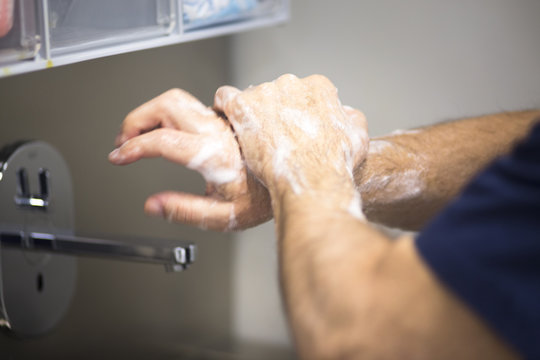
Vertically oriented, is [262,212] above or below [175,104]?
below

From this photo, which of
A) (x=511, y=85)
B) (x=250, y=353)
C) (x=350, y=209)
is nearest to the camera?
(x=350, y=209)

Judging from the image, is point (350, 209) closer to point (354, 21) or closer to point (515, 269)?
point (515, 269)

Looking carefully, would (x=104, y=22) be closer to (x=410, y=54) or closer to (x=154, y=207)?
(x=154, y=207)

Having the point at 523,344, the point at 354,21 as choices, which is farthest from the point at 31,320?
the point at 354,21

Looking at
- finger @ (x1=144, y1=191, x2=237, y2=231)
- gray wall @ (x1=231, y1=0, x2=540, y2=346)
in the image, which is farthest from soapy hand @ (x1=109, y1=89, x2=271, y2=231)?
gray wall @ (x1=231, y1=0, x2=540, y2=346)

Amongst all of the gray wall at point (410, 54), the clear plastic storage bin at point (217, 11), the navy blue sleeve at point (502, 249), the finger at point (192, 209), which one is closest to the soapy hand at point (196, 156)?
the finger at point (192, 209)

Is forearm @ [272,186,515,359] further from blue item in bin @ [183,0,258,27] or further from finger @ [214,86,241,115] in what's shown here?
blue item in bin @ [183,0,258,27]

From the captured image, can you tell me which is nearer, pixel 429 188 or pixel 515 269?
pixel 515 269

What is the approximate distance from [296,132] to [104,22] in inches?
9.5

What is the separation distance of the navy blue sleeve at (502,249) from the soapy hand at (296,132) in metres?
0.19

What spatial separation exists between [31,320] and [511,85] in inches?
37.1

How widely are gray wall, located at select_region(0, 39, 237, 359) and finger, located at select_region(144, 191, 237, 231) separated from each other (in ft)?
0.88

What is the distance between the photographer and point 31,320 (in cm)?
76

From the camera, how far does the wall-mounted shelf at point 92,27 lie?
1.77 ft
